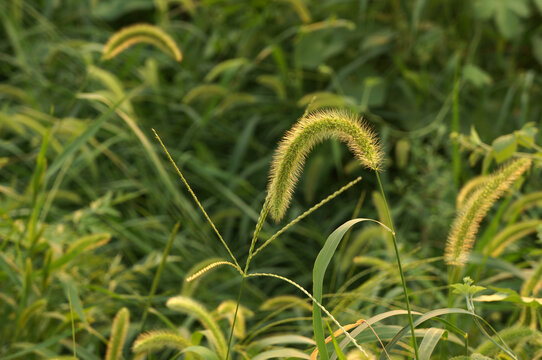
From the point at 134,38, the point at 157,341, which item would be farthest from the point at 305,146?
the point at 134,38

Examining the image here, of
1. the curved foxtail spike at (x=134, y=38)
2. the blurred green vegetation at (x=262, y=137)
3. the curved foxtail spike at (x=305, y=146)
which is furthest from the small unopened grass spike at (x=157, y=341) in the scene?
the curved foxtail spike at (x=134, y=38)

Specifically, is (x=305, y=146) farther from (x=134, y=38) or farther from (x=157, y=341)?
(x=134, y=38)

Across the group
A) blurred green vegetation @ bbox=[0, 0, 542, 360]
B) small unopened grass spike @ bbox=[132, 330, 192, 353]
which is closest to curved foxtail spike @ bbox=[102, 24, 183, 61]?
blurred green vegetation @ bbox=[0, 0, 542, 360]

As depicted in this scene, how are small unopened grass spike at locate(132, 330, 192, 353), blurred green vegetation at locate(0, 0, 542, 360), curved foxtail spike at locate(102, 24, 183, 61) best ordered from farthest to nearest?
blurred green vegetation at locate(0, 0, 542, 360)
curved foxtail spike at locate(102, 24, 183, 61)
small unopened grass spike at locate(132, 330, 192, 353)

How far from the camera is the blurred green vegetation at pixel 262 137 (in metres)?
2.19

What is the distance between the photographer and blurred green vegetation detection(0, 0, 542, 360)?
2.19 meters

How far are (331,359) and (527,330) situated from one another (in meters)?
0.41

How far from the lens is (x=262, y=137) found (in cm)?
314

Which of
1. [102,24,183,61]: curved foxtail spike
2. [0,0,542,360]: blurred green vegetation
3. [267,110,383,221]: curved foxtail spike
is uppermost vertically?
[267,110,383,221]: curved foxtail spike

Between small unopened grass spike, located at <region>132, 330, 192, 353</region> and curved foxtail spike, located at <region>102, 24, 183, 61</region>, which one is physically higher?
curved foxtail spike, located at <region>102, 24, 183, 61</region>

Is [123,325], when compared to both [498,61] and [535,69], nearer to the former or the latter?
[498,61]

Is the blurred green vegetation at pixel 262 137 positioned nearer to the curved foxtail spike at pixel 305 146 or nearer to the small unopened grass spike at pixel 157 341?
the small unopened grass spike at pixel 157 341

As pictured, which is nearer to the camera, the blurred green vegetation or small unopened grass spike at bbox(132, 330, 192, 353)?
small unopened grass spike at bbox(132, 330, 192, 353)

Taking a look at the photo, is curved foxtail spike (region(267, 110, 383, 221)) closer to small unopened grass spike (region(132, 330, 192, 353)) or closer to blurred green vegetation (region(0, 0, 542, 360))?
small unopened grass spike (region(132, 330, 192, 353))
